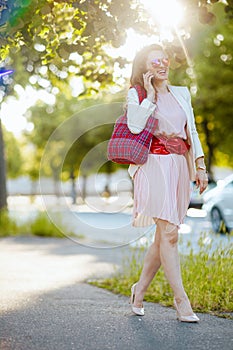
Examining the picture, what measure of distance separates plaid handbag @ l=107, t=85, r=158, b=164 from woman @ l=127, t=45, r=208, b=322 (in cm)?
5

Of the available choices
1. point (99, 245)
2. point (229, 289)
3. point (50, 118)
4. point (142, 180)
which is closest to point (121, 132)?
point (142, 180)

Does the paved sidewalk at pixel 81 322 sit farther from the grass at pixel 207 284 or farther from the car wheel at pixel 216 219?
the car wheel at pixel 216 219

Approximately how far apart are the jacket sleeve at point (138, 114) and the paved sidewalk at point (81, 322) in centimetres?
138

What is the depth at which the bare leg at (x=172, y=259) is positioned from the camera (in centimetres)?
524

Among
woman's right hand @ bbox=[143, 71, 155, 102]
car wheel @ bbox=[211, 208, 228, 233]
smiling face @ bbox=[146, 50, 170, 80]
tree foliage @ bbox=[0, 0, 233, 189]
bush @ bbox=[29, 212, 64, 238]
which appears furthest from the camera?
car wheel @ bbox=[211, 208, 228, 233]

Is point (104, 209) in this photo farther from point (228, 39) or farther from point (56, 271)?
point (228, 39)

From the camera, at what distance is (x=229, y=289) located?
637 centimetres

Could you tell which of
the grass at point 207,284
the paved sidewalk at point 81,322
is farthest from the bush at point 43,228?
the grass at point 207,284

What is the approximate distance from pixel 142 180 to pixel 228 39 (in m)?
21.8

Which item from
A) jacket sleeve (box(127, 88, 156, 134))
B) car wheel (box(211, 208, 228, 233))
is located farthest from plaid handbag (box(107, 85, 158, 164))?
car wheel (box(211, 208, 228, 233))

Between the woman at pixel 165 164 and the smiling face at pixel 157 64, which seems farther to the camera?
the smiling face at pixel 157 64

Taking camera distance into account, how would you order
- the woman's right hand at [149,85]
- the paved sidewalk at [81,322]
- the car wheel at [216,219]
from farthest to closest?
1. the car wheel at [216,219]
2. the woman's right hand at [149,85]
3. the paved sidewalk at [81,322]

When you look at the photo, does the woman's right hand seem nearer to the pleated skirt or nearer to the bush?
the pleated skirt

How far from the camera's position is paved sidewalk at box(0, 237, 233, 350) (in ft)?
15.0
